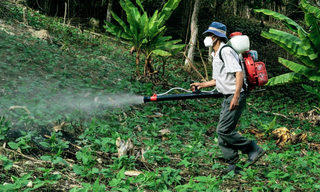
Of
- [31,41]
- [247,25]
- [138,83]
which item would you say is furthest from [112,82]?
[247,25]

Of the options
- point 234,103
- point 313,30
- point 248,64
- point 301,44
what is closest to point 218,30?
point 248,64

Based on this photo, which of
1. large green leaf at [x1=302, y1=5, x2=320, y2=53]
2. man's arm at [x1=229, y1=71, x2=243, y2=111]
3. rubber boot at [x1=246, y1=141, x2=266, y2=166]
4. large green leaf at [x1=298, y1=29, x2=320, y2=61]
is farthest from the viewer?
large green leaf at [x1=298, y1=29, x2=320, y2=61]

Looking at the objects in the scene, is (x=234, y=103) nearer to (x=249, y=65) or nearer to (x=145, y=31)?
(x=249, y=65)

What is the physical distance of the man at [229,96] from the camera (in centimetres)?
370

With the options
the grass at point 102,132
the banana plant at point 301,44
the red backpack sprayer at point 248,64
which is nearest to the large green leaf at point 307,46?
the banana plant at point 301,44

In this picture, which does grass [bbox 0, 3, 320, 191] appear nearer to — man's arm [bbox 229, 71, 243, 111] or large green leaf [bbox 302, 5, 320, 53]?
man's arm [bbox 229, 71, 243, 111]

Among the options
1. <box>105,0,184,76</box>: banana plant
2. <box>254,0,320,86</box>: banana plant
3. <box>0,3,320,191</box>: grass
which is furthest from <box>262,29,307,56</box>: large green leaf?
<box>105,0,184,76</box>: banana plant

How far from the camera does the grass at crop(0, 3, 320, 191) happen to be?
3008 millimetres

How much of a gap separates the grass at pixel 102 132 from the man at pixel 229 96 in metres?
0.26

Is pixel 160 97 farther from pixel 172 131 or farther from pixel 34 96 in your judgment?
pixel 34 96

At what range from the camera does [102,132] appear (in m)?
4.04

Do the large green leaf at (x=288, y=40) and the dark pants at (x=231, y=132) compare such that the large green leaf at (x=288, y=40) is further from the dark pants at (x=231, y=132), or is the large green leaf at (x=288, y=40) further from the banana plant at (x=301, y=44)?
the dark pants at (x=231, y=132)

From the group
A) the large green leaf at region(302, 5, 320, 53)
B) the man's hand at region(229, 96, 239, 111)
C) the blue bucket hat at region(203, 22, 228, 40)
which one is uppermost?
the large green leaf at region(302, 5, 320, 53)

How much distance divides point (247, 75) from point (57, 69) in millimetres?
4636
